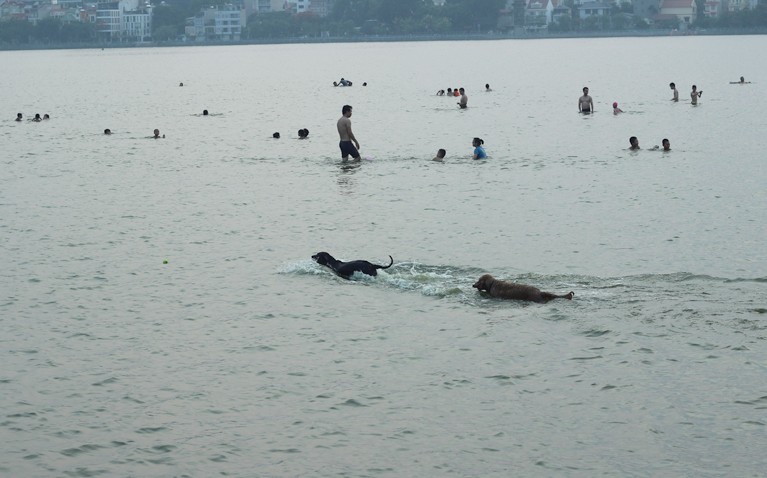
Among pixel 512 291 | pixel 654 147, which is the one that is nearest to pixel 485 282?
pixel 512 291

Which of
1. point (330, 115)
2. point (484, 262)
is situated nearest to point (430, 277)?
point (484, 262)

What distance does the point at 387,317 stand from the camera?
1794 centimetres

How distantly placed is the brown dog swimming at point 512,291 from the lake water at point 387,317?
0.21 metres

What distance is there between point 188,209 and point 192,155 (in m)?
14.0

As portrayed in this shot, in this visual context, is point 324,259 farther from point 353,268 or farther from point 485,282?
point 485,282

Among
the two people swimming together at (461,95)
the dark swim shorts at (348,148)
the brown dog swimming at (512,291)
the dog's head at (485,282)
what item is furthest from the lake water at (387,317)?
the two people swimming together at (461,95)

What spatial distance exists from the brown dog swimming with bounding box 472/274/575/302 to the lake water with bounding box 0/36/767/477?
0.21m

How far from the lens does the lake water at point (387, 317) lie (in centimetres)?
1311

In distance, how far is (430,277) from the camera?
2009 cm

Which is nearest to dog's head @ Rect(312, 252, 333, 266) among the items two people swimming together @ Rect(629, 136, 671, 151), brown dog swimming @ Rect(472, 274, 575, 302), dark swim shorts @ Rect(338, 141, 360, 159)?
brown dog swimming @ Rect(472, 274, 575, 302)

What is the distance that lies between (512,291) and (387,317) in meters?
1.99

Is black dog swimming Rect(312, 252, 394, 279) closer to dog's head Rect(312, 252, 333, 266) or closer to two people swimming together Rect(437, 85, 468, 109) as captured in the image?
dog's head Rect(312, 252, 333, 266)

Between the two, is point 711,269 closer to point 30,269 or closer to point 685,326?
point 685,326

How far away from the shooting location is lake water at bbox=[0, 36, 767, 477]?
13.1 meters
